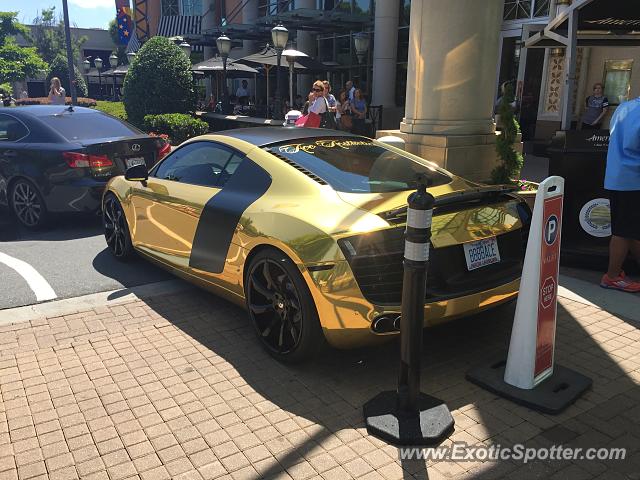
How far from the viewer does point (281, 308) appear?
12.0 feet

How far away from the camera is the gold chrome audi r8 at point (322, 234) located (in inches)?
129

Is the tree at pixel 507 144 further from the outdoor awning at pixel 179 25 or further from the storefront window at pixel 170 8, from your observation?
the storefront window at pixel 170 8

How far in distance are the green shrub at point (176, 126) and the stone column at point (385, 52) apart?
7.50m

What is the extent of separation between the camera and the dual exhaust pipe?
3.26m

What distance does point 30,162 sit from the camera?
727cm

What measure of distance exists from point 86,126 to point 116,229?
2548mm

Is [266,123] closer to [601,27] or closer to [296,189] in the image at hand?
[601,27]

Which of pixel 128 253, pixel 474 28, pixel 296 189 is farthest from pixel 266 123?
pixel 296 189

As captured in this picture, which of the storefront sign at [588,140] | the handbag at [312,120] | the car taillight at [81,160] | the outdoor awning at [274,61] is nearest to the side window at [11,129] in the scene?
the car taillight at [81,160]

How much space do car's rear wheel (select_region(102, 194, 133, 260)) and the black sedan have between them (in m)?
1.23

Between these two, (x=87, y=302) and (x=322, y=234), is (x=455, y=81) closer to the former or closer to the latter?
(x=322, y=234)

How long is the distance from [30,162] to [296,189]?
16.5ft

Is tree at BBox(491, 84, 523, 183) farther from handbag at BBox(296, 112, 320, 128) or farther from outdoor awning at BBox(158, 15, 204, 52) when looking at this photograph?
outdoor awning at BBox(158, 15, 204, 52)

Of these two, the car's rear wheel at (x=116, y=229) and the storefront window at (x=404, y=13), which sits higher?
the storefront window at (x=404, y=13)
